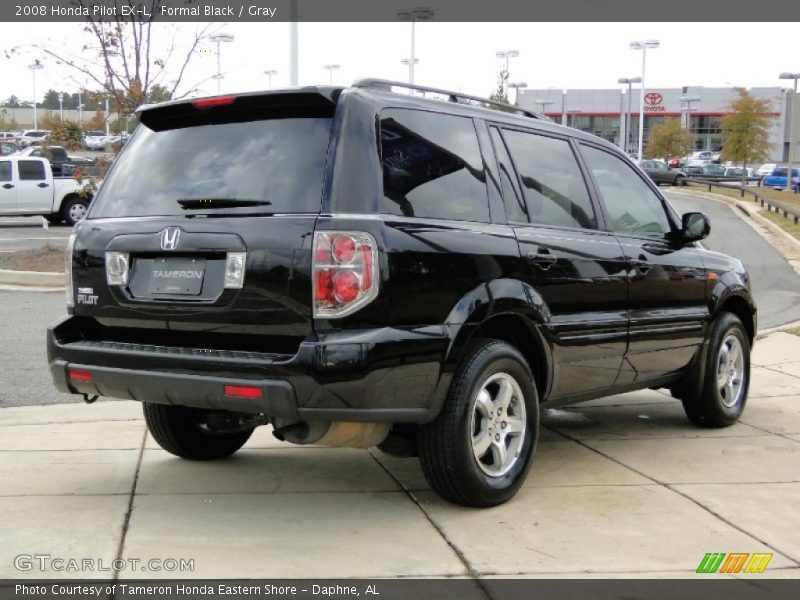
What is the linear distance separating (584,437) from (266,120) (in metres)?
3.20

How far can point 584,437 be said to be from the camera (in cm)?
662

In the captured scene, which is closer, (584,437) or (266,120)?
(266,120)

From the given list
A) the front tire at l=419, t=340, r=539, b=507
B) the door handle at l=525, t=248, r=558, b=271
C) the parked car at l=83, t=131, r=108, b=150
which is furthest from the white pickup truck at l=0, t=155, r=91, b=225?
the front tire at l=419, t=340, r=539, b=507

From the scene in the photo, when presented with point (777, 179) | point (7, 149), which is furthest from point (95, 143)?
point (777, 179)

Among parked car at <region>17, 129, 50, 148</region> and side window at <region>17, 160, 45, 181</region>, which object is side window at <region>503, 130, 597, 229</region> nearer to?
side window at <region>17, 160, 45, 181</region>

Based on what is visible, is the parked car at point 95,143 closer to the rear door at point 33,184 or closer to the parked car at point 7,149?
the rear door at point 33,184

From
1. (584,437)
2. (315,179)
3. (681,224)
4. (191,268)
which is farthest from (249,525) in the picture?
(681,224)

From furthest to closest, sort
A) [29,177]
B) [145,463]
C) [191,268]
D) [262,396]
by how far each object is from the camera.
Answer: [29,177] < [145,463] < [191,268] < [262,396]

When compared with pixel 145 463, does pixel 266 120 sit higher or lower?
higher

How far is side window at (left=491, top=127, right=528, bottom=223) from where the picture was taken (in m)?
5.19

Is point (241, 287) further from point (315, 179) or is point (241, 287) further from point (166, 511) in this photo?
point (166, 511)

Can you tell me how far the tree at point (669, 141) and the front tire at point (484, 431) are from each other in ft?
217

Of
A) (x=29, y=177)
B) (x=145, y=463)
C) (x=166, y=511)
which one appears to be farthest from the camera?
(x=29, y=177)

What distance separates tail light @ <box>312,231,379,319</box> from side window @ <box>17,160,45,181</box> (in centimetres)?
2332
